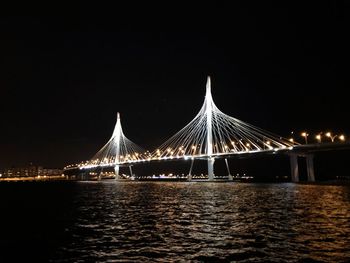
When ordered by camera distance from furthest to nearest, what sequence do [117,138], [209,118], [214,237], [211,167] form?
1. [117,138]
2. [211,167]
3. [209,118]
4. [214,237]

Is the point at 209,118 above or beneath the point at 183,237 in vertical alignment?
above

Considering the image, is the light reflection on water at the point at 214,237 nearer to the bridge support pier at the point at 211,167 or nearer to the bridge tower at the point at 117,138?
the bridge support pier at the point at 211,167

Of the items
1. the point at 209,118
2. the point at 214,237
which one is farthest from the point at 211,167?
the point at 214,237

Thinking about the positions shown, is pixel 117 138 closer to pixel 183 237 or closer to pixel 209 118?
pixel 209 118

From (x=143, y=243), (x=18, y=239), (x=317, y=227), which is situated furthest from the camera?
(x=317, y=227)

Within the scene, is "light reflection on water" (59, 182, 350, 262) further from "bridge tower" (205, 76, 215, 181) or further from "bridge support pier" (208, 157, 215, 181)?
"bridge support pier" (208, 157, 215, 181)

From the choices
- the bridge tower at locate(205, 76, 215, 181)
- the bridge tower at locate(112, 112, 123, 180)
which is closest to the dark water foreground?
the bridge tower at locate(205, 76, 215, 181)

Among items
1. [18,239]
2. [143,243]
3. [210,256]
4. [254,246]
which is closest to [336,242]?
[254,246]

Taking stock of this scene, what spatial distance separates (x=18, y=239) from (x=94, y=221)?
18.9ft

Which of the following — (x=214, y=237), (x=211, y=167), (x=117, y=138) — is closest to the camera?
(x=214, y=237)

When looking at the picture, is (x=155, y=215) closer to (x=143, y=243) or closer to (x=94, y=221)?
(x=94, y=221)

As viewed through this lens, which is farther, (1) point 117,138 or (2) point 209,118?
(1) point 117,138

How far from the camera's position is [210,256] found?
12719 millimetres

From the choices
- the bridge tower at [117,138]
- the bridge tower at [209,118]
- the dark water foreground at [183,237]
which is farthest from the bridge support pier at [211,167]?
the dark water foreground at [183,237]
